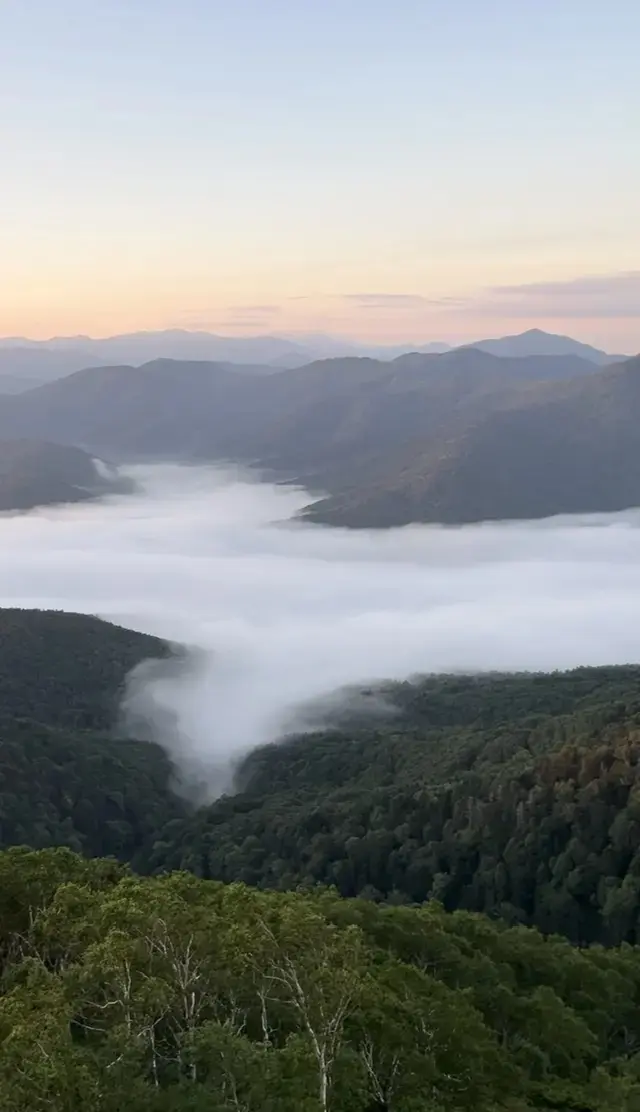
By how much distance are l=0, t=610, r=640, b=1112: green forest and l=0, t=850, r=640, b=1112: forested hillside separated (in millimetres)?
89

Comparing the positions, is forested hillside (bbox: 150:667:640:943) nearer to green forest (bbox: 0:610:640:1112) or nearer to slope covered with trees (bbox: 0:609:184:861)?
green forest (bbox: 0:610:640:1112)

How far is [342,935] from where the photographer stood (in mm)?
28297

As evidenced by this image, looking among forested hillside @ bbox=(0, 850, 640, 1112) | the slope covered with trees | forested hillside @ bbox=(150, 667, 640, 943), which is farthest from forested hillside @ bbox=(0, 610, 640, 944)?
forested hillside @ bbox=(0, 850, 640, 1112)

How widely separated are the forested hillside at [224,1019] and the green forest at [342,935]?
9 centimetres

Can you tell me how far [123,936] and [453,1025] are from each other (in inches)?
564

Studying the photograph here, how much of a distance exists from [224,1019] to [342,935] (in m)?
5.12

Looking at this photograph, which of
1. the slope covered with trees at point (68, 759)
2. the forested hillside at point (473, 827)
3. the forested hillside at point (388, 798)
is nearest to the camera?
the forested hillside at point (473, 827)

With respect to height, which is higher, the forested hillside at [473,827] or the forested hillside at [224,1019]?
the forested hillside at [224,1019]

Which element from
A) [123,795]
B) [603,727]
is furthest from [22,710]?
[603,727]

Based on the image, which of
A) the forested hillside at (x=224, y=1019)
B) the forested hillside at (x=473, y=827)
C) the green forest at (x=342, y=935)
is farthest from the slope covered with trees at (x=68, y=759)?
the forested hillside at (x=224, y=1019)

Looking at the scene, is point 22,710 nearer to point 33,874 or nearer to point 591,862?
point 591,862

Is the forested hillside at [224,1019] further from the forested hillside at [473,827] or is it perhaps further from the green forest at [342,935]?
the forested hillside at [473,827]

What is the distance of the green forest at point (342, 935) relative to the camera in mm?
25047

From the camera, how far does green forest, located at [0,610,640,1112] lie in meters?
25.0
